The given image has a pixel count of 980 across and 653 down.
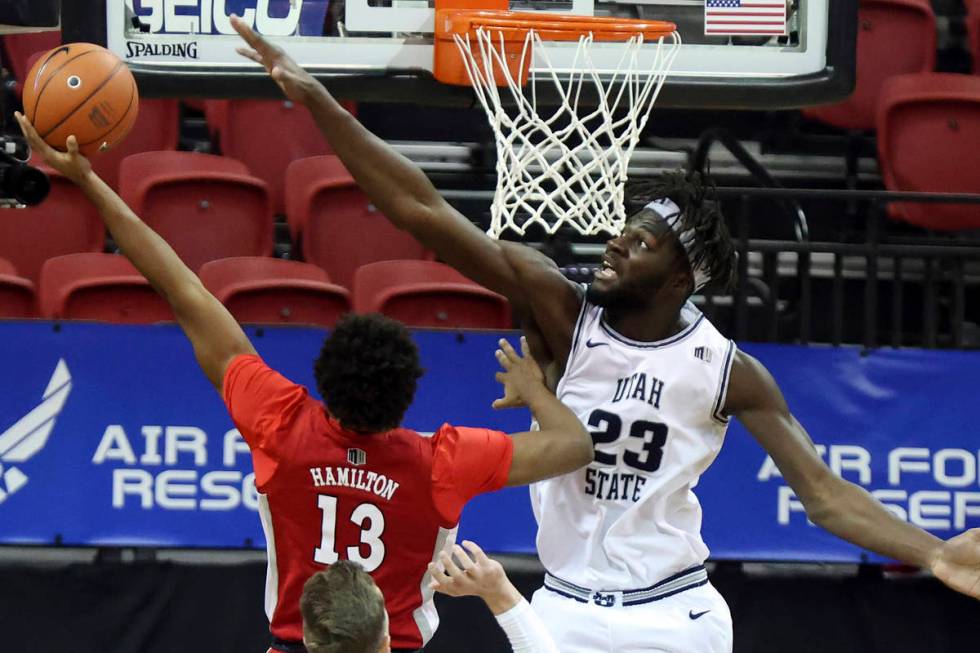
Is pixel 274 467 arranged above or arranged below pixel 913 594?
above

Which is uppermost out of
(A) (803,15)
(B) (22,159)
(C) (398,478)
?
(A) (803,15)

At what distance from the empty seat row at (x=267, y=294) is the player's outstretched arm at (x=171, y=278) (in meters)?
2.16

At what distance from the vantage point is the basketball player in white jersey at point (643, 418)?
4.49 metres

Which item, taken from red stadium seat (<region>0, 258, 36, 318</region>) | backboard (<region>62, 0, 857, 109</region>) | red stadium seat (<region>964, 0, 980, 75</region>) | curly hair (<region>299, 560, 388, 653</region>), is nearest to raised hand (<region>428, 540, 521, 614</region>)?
curly hair (<region>299, 560, 388, 653</region>)

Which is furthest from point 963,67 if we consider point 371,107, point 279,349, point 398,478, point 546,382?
point 398,478

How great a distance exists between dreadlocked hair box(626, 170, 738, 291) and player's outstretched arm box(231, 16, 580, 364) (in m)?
0.36

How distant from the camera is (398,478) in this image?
4.05 meters

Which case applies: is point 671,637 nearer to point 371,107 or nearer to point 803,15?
point 803,15

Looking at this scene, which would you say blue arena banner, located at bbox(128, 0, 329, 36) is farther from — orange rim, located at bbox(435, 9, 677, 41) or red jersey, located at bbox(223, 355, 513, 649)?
red jersey, located at bbox(223, 355, 513, 649)

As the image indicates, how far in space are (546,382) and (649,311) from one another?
14.2 inches

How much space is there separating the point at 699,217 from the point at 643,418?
594mm

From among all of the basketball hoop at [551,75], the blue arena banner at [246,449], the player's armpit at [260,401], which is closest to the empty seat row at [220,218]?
the blue arena banner at [246,449]

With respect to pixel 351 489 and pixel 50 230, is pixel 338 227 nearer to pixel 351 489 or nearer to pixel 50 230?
pixel 50 230

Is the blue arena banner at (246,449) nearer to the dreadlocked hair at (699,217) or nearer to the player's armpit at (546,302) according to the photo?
the player's armpit at (546,302)
